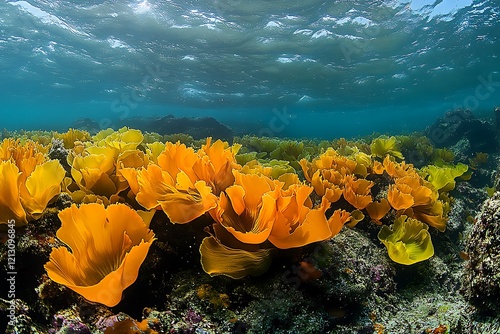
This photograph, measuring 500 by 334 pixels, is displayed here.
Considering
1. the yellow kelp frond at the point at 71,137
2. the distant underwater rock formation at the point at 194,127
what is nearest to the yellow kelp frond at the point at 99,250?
the yellow kelp frond at the point at 71,137

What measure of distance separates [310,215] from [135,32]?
22512 mm

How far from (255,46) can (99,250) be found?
2155 centimetres

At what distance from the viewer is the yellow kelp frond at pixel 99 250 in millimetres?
1271

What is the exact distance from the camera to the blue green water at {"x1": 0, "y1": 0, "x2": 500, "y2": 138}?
16641mm

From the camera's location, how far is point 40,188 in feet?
5.78

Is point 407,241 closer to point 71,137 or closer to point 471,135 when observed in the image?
point 71,137

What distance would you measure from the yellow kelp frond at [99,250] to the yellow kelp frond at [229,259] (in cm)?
29

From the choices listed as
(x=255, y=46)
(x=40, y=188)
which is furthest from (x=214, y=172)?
(x=255, y=46)

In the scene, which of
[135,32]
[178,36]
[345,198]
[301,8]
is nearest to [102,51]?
[135,32]

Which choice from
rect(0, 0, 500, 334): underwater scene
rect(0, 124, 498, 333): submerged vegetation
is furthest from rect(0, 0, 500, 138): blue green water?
rect(0, 124, 498, 333): submerged vegetation

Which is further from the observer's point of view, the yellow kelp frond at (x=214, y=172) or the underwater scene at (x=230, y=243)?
the yellow kelp frond at (x=214, y=172)

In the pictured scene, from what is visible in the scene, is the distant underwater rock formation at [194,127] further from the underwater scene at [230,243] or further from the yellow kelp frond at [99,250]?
the yellow kelp frond at [99,250]

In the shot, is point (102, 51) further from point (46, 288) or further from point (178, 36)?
point (46, 288)

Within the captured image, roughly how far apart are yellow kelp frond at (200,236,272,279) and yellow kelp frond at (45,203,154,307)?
0.97ft
